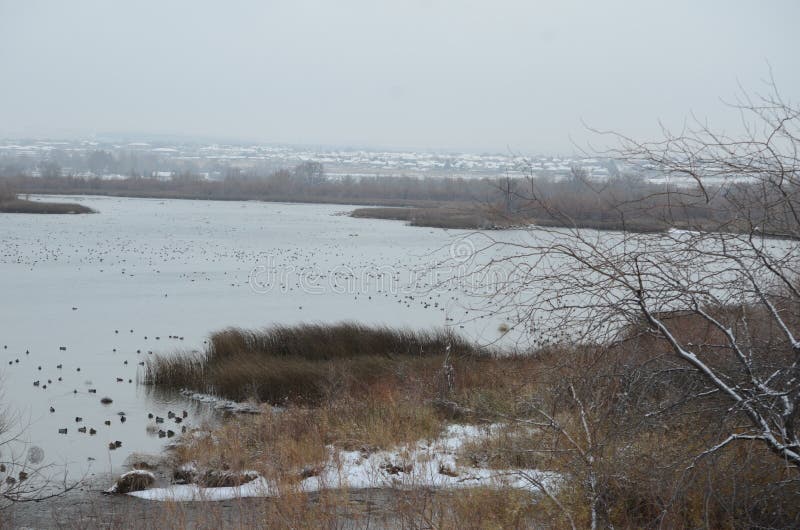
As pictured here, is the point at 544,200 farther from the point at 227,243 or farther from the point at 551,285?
the point at 227,243

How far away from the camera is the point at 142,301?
2409cm

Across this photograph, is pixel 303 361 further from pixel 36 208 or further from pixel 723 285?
pixel 36 208

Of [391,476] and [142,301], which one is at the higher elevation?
[391,476]

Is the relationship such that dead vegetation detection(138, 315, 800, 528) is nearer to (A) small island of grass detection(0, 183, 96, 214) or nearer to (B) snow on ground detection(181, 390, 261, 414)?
(B) snow on ground detection(181, 390, 261, 414)

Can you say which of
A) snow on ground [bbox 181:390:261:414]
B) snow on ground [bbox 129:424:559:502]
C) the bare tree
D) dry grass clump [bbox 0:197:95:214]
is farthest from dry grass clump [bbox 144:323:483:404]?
dry grass clump [bbox 0:197:95:214]

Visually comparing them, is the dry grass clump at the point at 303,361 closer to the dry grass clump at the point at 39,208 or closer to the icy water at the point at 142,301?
the icy water at the point at 142,301

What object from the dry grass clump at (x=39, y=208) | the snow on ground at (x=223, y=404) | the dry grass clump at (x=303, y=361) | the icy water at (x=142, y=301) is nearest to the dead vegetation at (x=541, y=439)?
the dry grass clump at (x=303, y=361)

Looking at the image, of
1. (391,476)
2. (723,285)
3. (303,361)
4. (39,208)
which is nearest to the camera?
(723,285)

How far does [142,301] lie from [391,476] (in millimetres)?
17039

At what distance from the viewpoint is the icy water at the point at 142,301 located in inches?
498

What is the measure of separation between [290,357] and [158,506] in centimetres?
765

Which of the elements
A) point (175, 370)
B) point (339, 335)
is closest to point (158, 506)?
point (175, 370)

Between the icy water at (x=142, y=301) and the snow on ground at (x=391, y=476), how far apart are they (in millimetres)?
1795

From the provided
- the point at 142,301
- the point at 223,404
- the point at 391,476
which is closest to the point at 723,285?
the point at 391,476
